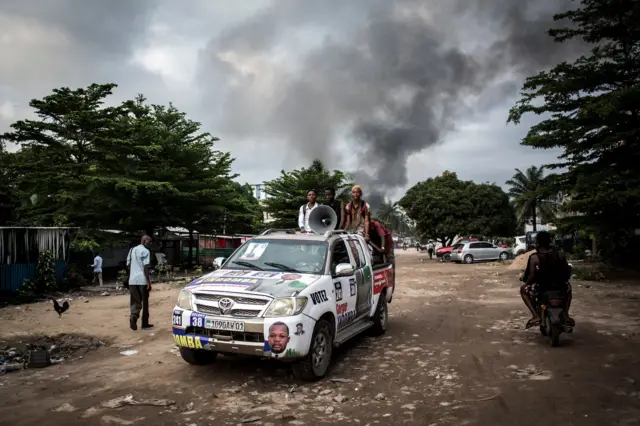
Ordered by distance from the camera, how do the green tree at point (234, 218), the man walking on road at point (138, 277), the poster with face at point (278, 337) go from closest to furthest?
1. the poster with face at point (278, 337)
2. the man walking on road at point (138, 277)
3. the green tree at point (234, 218)

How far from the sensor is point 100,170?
79.3 feet

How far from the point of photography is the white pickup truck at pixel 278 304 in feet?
17.6

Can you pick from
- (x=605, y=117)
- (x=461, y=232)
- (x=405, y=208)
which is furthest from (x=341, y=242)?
(x=405, y=208)

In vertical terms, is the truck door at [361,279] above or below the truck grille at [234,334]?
above

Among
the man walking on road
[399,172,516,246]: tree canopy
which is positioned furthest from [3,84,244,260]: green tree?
[399,172,516,246]: tree canopy

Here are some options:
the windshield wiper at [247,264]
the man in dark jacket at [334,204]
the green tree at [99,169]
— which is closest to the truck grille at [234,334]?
the windshield wiper at [247,264]

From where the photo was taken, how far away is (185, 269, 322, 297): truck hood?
221 inches

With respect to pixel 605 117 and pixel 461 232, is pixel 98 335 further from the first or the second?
pixel 461 232

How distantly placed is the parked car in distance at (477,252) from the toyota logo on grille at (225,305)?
105 ft

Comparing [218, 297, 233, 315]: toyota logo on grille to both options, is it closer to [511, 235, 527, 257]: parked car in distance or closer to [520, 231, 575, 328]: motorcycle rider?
[520, 231, 575, 328]: motorcycle rider

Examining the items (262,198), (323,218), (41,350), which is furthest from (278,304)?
(262,198)

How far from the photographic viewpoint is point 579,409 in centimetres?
469

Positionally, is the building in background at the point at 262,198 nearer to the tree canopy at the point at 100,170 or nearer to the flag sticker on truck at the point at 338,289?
the tree canopy at the point at 100,170

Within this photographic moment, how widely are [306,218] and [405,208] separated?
142 feet
